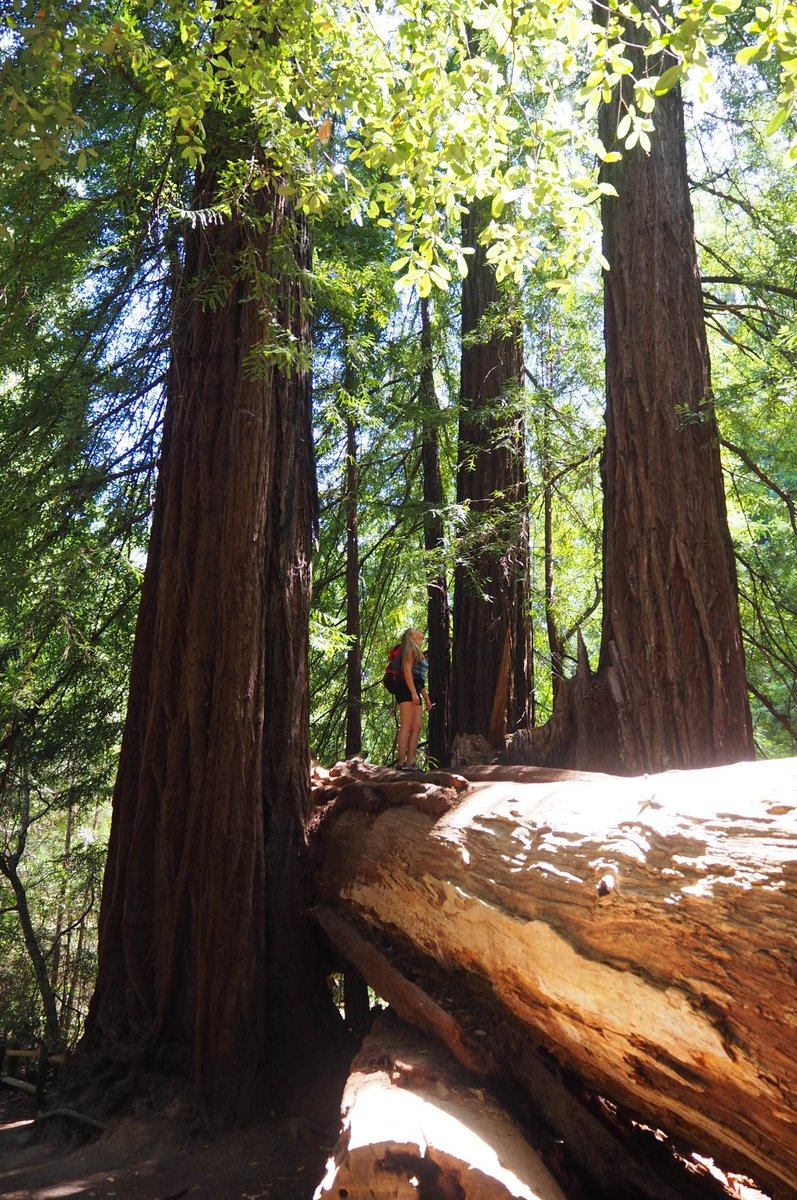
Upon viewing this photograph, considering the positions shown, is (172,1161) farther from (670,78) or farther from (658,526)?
(670,78)

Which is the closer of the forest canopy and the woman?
the forest canopy

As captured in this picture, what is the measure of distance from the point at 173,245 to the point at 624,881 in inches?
219

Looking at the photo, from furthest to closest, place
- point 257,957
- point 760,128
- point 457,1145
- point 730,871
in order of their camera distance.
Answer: point 760,128, point 257,957, point 457,1145, point 730,871

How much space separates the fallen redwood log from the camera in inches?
91.6

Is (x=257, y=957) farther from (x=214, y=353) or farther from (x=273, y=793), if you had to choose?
(x=214, y=353)

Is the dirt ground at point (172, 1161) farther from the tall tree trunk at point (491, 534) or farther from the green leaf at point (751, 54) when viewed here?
the green leaf at point (751, 54)

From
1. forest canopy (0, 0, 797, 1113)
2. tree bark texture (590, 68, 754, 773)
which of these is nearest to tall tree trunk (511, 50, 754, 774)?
tree bark texture (590, 68, 754, 773)

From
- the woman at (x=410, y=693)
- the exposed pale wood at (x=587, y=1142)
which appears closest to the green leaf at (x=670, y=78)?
the exposed pale wood at (x=587, y=1142)

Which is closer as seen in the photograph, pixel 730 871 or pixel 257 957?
pixel 730 871

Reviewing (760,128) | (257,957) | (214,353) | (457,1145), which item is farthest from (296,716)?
(760,128)

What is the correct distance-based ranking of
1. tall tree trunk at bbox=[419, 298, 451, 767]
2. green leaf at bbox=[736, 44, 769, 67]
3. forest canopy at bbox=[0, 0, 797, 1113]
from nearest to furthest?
1. green leaf at bbox=[736, 44, 769, 67]
2. forest canopy at bbox=[0, 0, 797, 1113]
3. tall tree trunk at bbox=[419, 298, 451, 767]

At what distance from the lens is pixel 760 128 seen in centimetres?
782

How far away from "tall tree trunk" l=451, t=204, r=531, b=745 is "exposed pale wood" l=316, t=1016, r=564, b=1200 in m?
4.47

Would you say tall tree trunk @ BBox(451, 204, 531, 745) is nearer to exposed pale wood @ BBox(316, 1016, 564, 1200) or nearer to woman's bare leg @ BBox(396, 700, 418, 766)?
woman's bare leg @ BBox(396, 700, 418, 766)
